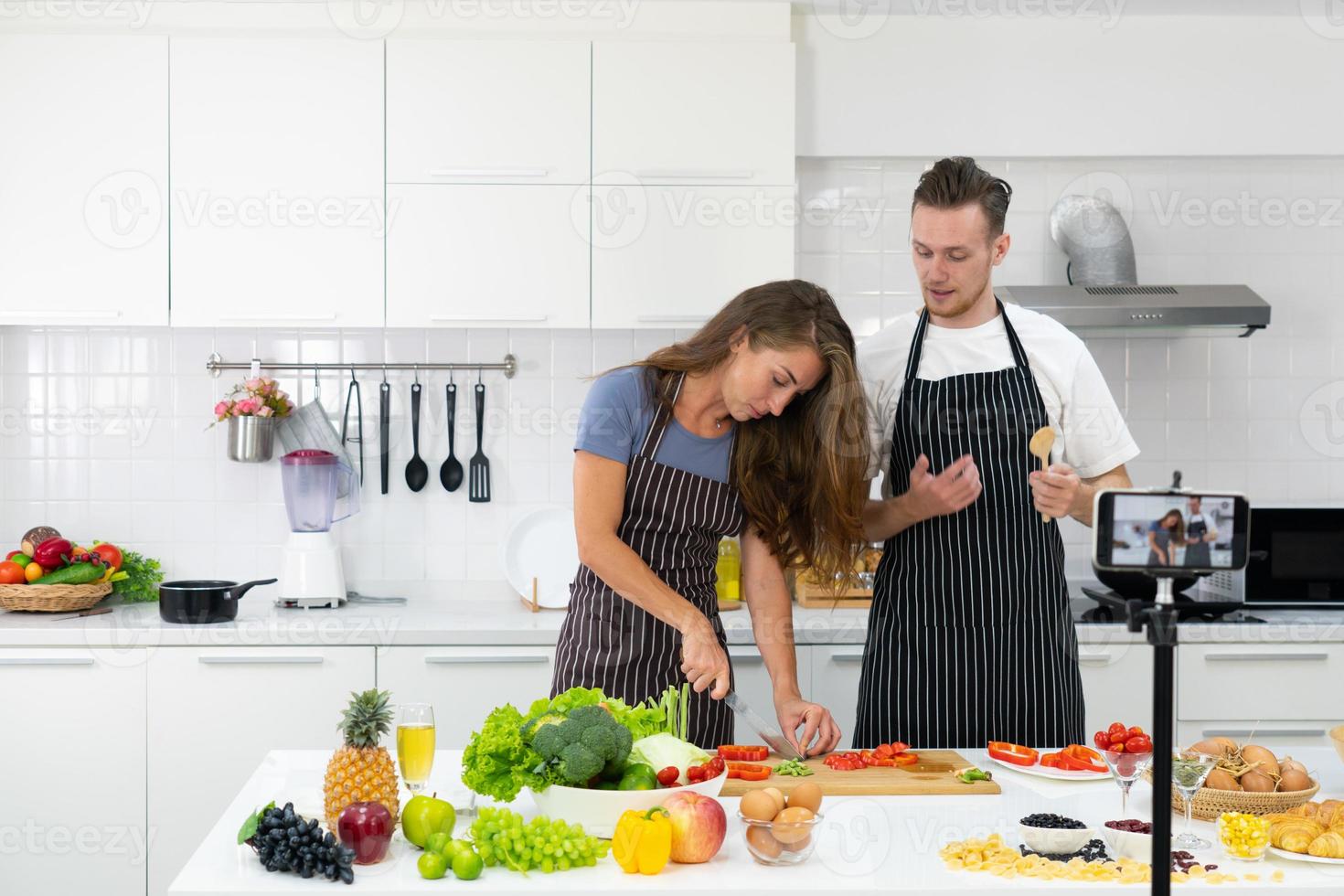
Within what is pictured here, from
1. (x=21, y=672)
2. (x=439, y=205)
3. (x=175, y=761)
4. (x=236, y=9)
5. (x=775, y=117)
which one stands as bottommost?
(x=175, y=761)

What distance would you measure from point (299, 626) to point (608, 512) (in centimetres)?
139

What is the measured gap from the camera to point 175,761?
3125mm

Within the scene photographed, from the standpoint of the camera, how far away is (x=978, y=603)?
2277mm

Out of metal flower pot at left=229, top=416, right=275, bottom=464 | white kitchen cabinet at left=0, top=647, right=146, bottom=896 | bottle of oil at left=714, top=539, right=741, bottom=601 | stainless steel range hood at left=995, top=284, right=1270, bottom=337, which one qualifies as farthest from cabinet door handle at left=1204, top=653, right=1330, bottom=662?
white kitchen cabinet at left=0, top=647, right=146, bottom=896

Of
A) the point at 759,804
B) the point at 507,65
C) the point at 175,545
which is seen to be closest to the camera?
the point at 759,804

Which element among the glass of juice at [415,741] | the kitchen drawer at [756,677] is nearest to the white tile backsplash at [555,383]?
the kitchen drawer at [756,677]

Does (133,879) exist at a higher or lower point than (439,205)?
lower

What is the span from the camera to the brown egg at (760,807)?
1468 millimetres

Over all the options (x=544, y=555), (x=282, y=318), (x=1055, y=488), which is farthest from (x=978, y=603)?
(x=282, y=318)

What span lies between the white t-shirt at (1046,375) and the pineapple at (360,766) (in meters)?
1.16

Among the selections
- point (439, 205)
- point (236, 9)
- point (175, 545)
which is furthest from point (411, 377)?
point (236, 9)

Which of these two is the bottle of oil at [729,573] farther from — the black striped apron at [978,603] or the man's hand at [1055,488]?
the man's hand at [1055,488]

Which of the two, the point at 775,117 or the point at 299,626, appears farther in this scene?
the point at 775,117

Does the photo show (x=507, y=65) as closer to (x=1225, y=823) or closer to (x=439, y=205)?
(x=439, y=205)
